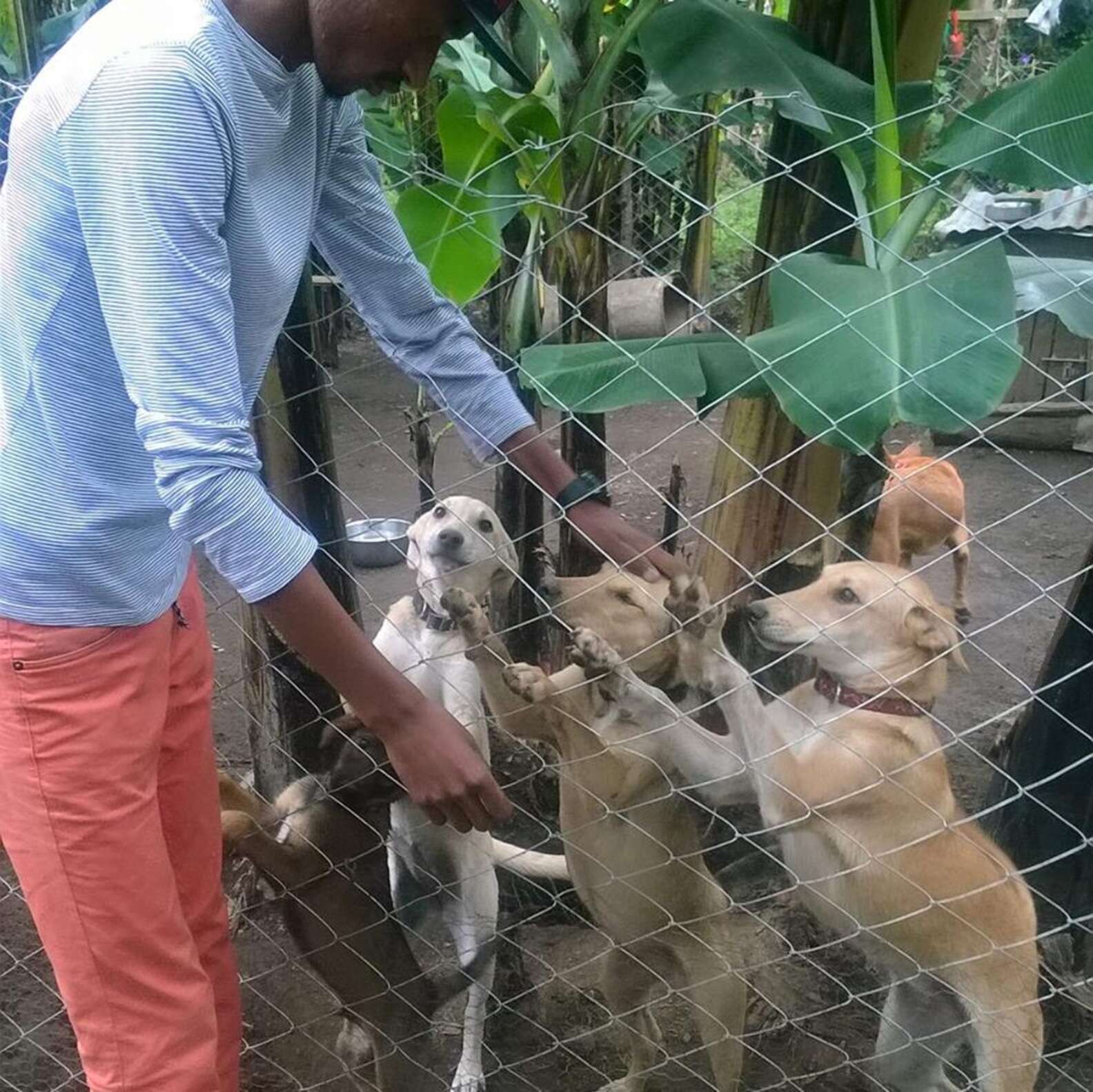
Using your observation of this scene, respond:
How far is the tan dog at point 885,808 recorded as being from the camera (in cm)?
219

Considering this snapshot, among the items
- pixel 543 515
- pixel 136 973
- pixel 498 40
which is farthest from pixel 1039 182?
pixel 543 515

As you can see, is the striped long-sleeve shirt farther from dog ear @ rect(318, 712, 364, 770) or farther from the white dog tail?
the white dog tail

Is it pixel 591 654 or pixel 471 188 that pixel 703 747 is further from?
pixel 471 188

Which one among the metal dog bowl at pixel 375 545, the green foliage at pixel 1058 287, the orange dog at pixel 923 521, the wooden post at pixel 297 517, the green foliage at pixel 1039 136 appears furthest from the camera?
the metal dog bowl at pixel 375 545

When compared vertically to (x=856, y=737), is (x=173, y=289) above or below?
above

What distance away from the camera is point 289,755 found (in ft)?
9.11

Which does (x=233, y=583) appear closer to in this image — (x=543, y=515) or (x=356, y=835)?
(x=356, y=835)

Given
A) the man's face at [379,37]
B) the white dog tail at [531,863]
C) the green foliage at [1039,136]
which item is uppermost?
the man's face at [379,37]

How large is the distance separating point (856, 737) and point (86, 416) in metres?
1.53

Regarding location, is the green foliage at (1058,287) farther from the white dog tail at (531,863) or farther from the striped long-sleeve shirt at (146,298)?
the white dog tail at (531,863)

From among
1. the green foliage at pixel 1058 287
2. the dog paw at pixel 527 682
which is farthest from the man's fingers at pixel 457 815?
the green foliage at pixel 1058 287

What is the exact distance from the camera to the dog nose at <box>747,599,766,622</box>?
7.47ft

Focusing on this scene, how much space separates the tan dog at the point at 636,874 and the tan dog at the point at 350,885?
0.32 meters

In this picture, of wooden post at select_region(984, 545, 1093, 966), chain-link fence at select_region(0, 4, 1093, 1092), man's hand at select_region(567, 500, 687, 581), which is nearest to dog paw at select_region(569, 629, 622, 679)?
chain-link fence at select_region(0, 4, 1093, 1092)
